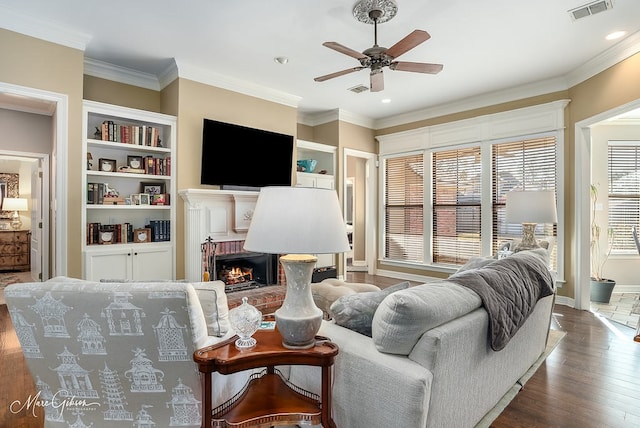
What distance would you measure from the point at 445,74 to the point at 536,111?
1.44m

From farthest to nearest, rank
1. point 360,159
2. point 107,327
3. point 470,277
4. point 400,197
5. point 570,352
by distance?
point 360,159 < point 400,197 < point 570,352 < point 470,277 < point 107,327

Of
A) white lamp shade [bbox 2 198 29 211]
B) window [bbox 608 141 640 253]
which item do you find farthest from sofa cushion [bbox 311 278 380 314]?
white lamp shade [bbox 2 198 29 211]

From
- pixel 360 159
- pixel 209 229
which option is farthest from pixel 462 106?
pixel 209 229

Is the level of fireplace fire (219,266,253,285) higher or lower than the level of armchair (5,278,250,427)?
lower

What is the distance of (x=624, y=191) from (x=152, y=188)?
6.71 meters

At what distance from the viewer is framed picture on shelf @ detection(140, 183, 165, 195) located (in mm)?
4256

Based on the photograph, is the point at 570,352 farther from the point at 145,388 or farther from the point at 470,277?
the point at 145,388

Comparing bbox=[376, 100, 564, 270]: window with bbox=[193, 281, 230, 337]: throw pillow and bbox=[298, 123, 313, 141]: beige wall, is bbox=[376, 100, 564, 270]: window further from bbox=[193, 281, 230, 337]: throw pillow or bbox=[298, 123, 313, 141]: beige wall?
bbox=[193, 281, 230, 337]: throw pillow

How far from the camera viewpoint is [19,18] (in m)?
3.11

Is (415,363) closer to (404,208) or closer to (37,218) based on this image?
(404,208)

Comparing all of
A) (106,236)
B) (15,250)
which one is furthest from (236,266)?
(15,250)

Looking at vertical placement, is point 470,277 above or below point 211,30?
below

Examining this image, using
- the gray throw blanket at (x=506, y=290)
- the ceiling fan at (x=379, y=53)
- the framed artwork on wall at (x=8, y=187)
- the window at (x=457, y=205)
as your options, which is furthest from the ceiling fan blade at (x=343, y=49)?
the framed artwork on wall at (x=8, y=187)

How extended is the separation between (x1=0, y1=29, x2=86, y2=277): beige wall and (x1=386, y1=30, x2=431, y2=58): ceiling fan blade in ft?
10.3
